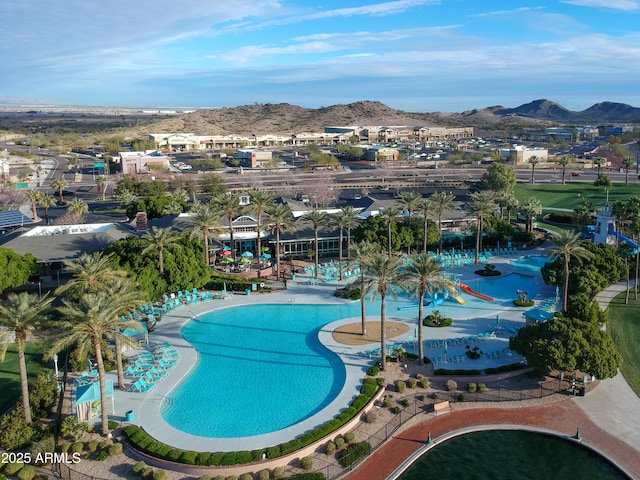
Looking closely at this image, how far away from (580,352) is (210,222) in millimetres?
32033

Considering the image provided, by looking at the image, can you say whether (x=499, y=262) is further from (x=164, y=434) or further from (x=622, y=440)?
(x=164, y=434)

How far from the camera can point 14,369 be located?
1289 inches

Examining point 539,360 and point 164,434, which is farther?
point 539,360

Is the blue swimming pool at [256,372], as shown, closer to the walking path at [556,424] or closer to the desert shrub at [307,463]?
the desert shrub at [307,463]

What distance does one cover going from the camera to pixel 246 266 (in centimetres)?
5300

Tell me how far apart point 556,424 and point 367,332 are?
46.4 ft

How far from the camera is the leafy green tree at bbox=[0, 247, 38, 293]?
4103 cm

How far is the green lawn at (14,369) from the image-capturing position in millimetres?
29359

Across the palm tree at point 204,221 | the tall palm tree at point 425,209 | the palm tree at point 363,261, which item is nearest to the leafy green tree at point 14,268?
the palm tree at point 204,221

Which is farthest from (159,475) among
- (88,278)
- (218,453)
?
(88,278)

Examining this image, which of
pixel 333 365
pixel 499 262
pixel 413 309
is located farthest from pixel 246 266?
pixel 499 262

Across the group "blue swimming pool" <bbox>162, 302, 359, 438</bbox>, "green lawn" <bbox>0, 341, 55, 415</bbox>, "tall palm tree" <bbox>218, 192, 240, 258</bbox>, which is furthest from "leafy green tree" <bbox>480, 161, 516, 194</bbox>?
"green lawn" <bbox>0, 341, 55, 415</bbox>

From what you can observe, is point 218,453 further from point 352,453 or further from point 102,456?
point 352,453

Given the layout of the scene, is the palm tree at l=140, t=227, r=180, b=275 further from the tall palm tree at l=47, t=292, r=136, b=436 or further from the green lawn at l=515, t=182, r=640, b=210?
the green lawn at l=515, t=182, r=640, b=210
